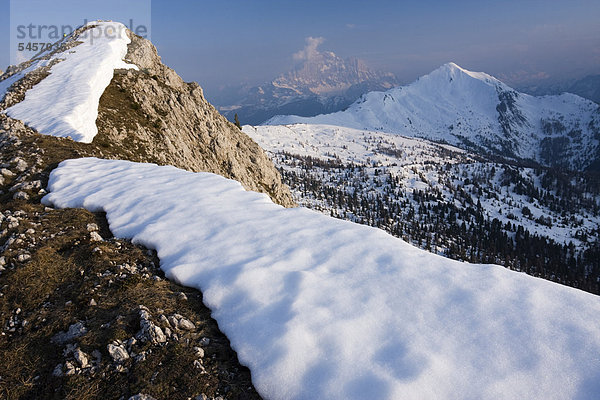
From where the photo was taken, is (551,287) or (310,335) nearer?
(310,335)

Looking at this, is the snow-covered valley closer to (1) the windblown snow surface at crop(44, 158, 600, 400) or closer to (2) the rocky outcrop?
(1) the windblown snow surface at crop(44, 158, 600, 400)

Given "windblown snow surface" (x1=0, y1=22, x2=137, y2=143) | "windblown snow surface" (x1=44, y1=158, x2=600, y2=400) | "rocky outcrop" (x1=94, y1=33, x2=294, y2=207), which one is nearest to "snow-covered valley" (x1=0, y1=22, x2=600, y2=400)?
"windblown snow surface" (x1=44, y1=158, x2=600, y2=400)

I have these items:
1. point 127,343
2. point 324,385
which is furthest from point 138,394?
point 324,385

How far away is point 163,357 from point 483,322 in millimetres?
7583

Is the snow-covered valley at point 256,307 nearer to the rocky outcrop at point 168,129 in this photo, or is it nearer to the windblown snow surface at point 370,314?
the windblown snow surface at point 370,314

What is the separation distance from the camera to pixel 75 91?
32688 mm

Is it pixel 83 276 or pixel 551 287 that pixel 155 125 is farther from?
pixel 551 287

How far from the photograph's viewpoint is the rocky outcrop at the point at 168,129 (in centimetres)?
3070

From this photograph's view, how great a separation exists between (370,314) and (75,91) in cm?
4036

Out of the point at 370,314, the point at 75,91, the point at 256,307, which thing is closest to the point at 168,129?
the point at 75,91

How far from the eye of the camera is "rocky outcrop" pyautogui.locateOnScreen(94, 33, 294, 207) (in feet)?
101

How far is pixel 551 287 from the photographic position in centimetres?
786

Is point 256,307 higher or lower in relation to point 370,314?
lower

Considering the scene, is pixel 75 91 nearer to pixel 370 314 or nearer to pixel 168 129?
pixel 168 129
